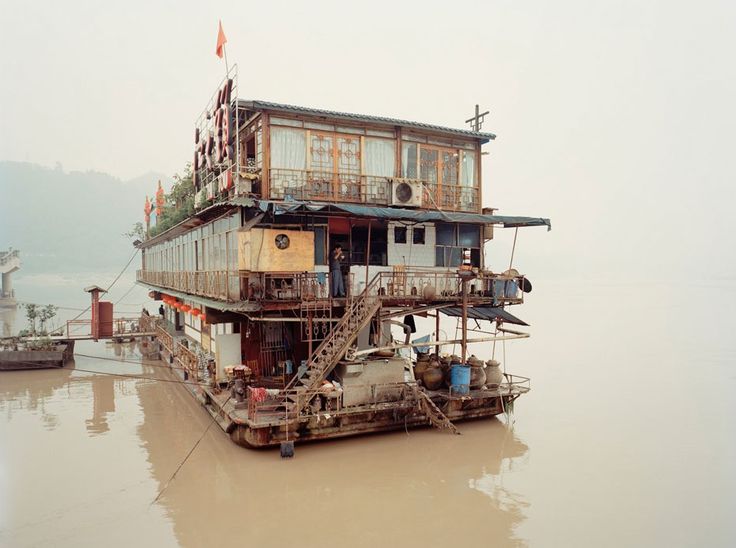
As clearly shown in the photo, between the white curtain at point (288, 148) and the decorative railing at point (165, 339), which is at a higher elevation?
the white curtain at point (288, 148)

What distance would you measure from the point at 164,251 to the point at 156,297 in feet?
13.2

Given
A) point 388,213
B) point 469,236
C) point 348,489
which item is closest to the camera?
point 348,489

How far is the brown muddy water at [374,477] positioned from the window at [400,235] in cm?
719

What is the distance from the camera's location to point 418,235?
20.2m

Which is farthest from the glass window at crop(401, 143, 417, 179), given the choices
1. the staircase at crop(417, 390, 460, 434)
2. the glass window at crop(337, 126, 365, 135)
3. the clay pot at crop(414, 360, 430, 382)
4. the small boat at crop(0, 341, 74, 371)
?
the small boat at crop(0, 341, 74, 371)

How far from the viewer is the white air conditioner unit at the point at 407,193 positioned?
19.0 metres

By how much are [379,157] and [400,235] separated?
122 inches

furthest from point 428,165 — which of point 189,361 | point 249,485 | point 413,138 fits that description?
point 249,485

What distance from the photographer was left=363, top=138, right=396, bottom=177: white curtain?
62.8 ft

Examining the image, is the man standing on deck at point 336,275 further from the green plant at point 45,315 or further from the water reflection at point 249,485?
the green plant at point 45,315

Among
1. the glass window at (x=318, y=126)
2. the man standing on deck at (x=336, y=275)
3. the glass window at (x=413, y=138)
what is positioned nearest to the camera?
the man standing on deck at (x=336, y=275)

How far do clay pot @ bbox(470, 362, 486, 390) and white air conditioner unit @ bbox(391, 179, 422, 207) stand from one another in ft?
21.2

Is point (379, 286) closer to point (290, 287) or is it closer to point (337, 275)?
point (337, 275)

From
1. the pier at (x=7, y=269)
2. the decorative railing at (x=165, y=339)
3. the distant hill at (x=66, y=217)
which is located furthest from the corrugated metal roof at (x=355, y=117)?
the distant hill at (x=66, y=217)
